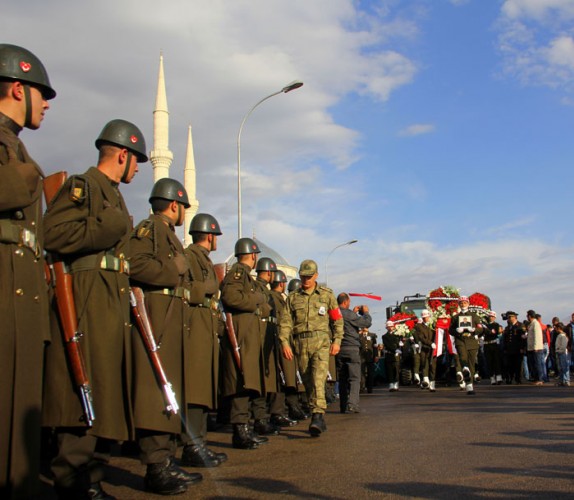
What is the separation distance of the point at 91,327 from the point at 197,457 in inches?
95.7

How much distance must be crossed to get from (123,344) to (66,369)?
0.46 metres

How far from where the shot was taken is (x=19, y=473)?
323 cm

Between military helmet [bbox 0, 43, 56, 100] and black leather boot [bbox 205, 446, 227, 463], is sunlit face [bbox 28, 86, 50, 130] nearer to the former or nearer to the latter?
military helmet [bbox 0, 43, 56, 100]

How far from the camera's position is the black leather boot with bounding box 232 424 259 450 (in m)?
7.63

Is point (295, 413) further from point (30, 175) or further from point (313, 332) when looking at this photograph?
point (30, 175)

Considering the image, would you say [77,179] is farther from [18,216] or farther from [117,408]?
[117,408]

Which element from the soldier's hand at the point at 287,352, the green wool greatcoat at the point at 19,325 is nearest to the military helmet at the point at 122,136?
the green wool greatcoat at the point at 19,325

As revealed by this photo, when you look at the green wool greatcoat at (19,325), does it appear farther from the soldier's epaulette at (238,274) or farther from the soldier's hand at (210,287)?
the soldier's epaulette at (238,274)

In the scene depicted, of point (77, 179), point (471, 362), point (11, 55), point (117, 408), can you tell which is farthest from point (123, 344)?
point (471, 362)

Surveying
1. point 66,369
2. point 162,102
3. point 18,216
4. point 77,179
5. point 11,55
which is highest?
point 162,102

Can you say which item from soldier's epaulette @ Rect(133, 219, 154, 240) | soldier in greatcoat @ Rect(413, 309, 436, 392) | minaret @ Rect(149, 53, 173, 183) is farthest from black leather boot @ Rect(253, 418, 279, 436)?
minaret @ Rect(149, 53, 173, 183)

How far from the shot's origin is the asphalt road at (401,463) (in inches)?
197

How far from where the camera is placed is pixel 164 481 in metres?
5.23

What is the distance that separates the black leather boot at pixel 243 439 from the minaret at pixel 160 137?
46.7 metres
